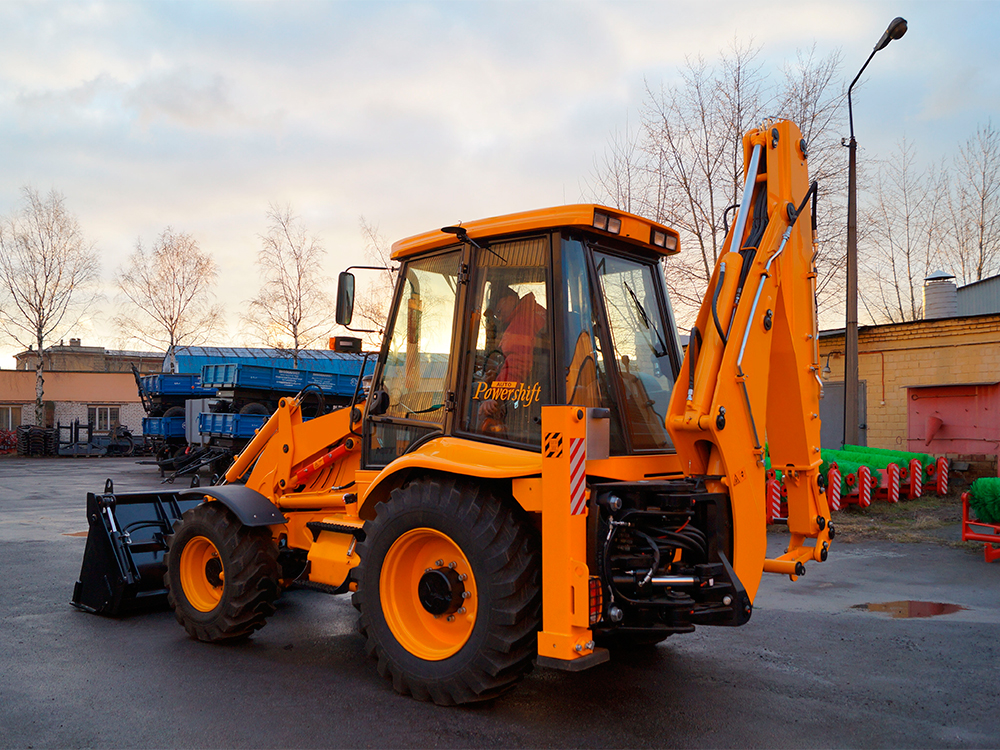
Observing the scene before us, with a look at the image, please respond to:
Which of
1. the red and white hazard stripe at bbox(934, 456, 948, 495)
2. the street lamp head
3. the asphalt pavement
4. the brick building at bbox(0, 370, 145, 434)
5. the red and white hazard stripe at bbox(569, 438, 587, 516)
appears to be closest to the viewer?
the red and white hazard stripe at bbox(569, 438, 587, 516)

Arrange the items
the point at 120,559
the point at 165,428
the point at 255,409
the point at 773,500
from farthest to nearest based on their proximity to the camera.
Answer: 1. the point at 165,428
2. the point at 255,409
3. the point at 773,500
4. the point at 120,559

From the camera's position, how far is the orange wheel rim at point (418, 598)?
441 centimetres

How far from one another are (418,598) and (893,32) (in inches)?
502

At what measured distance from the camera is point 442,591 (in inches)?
170

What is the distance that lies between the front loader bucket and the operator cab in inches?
101

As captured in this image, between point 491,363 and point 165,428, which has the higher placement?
point 491,363

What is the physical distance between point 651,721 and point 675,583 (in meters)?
0.84

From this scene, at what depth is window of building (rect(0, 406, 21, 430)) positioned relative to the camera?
136 ft

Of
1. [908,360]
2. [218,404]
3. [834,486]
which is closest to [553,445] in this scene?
[834,486]

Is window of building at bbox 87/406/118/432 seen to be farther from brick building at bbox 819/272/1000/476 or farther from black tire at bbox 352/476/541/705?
black tire at bbox 352/476/541/705

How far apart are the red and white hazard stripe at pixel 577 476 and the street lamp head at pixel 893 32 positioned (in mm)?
12151

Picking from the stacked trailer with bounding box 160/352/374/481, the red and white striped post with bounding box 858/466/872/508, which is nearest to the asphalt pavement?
the red and white striped post with bounding box 858/466/872/508

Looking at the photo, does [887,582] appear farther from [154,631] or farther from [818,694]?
[154,631]

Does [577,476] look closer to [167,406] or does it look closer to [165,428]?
[165,428]
